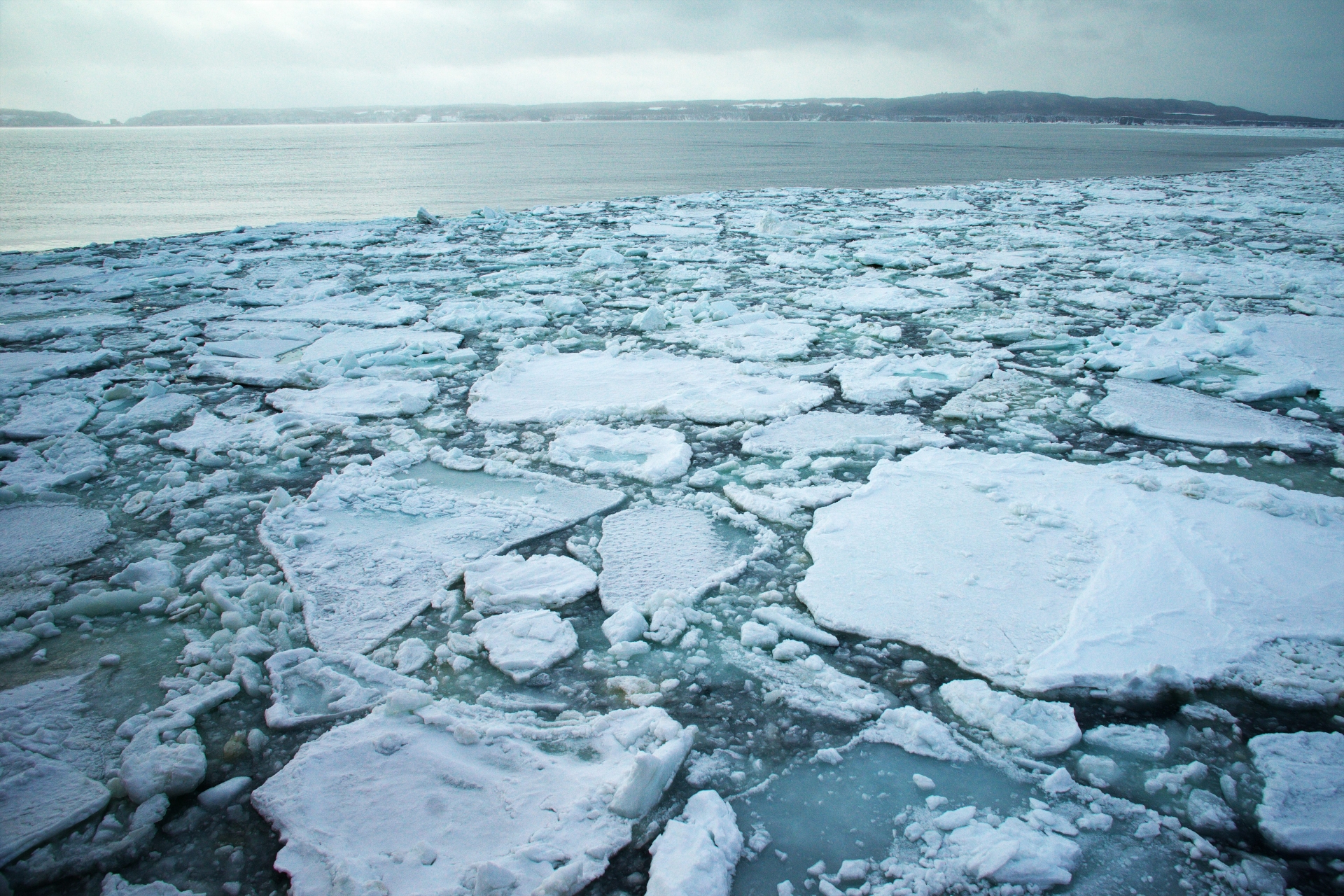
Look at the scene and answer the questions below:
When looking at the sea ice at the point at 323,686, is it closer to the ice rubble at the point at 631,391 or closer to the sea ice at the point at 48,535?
the sea ice at the point at 48,535

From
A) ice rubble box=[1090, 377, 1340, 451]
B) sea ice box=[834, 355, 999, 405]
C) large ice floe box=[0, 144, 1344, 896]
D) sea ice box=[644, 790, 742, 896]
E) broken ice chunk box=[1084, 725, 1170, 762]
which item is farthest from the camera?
sea ice box=[834, 355, 999, 405]

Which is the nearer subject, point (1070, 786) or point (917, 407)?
point (1070, 786)

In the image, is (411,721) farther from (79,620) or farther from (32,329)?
(32,329)

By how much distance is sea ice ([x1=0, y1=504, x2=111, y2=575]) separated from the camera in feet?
6.33

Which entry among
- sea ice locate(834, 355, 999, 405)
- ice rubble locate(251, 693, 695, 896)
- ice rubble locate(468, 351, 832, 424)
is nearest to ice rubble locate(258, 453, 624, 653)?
ice rubble locate(251, 693, 695, 896)

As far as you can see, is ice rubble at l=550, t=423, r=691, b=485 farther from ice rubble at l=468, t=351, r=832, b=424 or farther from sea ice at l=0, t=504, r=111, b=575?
sea ice at l=0, t=504, r=111, b=575

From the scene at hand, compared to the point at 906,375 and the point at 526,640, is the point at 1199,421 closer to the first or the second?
the point at 906,375

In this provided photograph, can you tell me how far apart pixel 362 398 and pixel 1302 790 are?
130 inches

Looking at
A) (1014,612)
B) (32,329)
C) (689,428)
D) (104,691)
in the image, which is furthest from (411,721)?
(32,329)

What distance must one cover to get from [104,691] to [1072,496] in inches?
102

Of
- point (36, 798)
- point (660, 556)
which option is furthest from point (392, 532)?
point (36, 798)

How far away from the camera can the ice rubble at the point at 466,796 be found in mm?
1067

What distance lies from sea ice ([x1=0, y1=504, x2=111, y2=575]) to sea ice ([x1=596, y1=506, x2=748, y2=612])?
153 cm

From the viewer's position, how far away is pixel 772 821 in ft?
3.86
